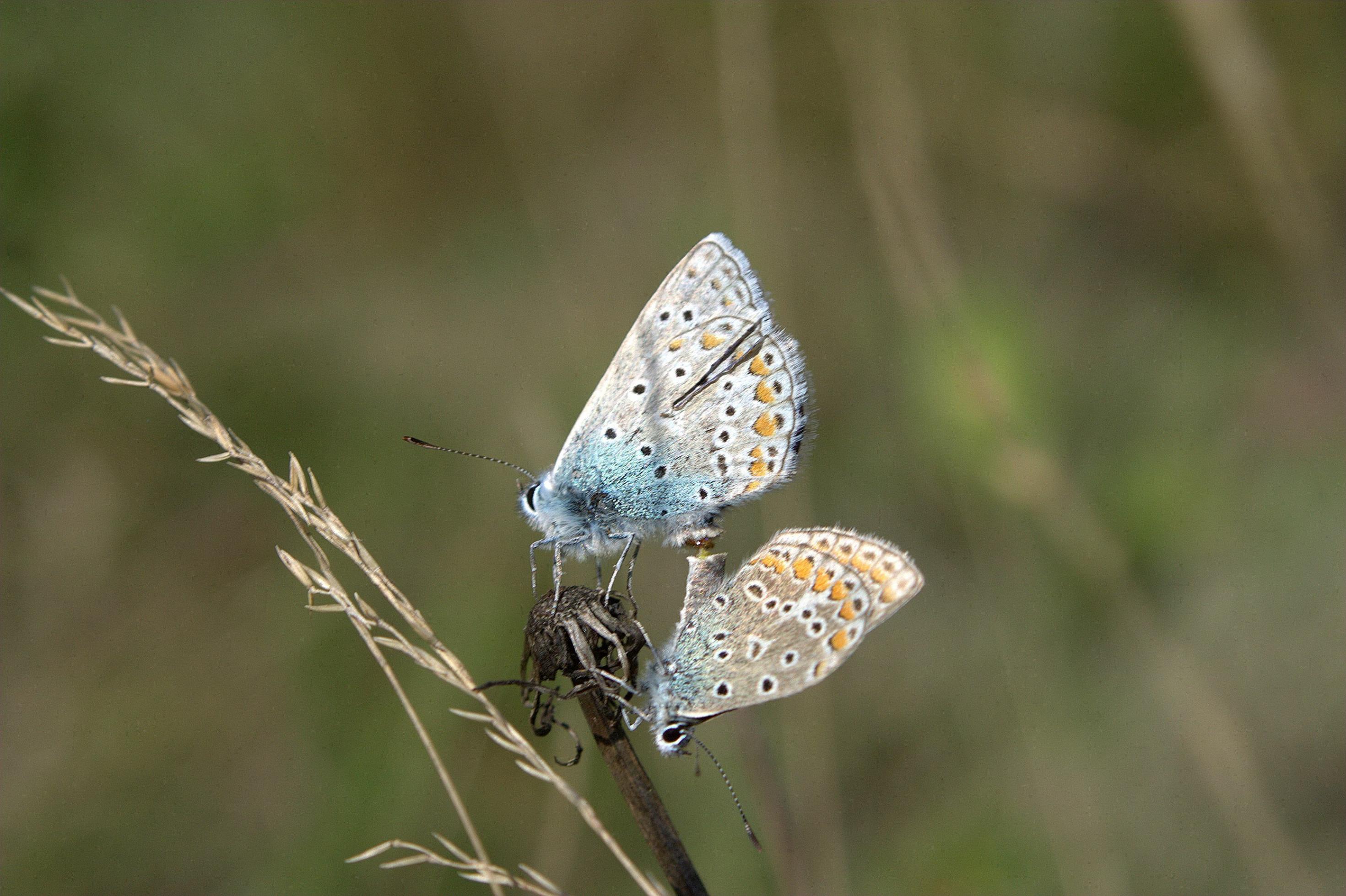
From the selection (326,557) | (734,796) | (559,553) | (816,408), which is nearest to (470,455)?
(559,553)

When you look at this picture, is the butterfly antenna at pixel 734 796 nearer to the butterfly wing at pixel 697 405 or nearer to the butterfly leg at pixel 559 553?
the butterfly leg at pixel 559 553

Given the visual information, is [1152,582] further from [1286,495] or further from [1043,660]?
[1286,495]

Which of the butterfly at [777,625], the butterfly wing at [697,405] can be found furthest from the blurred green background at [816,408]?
the butterfly wing at [697,405]

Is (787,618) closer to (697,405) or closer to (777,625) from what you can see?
(777,625)

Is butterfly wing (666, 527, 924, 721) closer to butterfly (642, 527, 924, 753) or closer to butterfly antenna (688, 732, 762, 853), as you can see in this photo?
butterfly (642, 527, 924, 753)

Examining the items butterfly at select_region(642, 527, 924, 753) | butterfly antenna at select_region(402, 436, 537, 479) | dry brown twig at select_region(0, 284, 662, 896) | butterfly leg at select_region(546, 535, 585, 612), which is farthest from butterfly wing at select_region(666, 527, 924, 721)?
butterfly antenna at select_region(402, 436, 537, 479)
